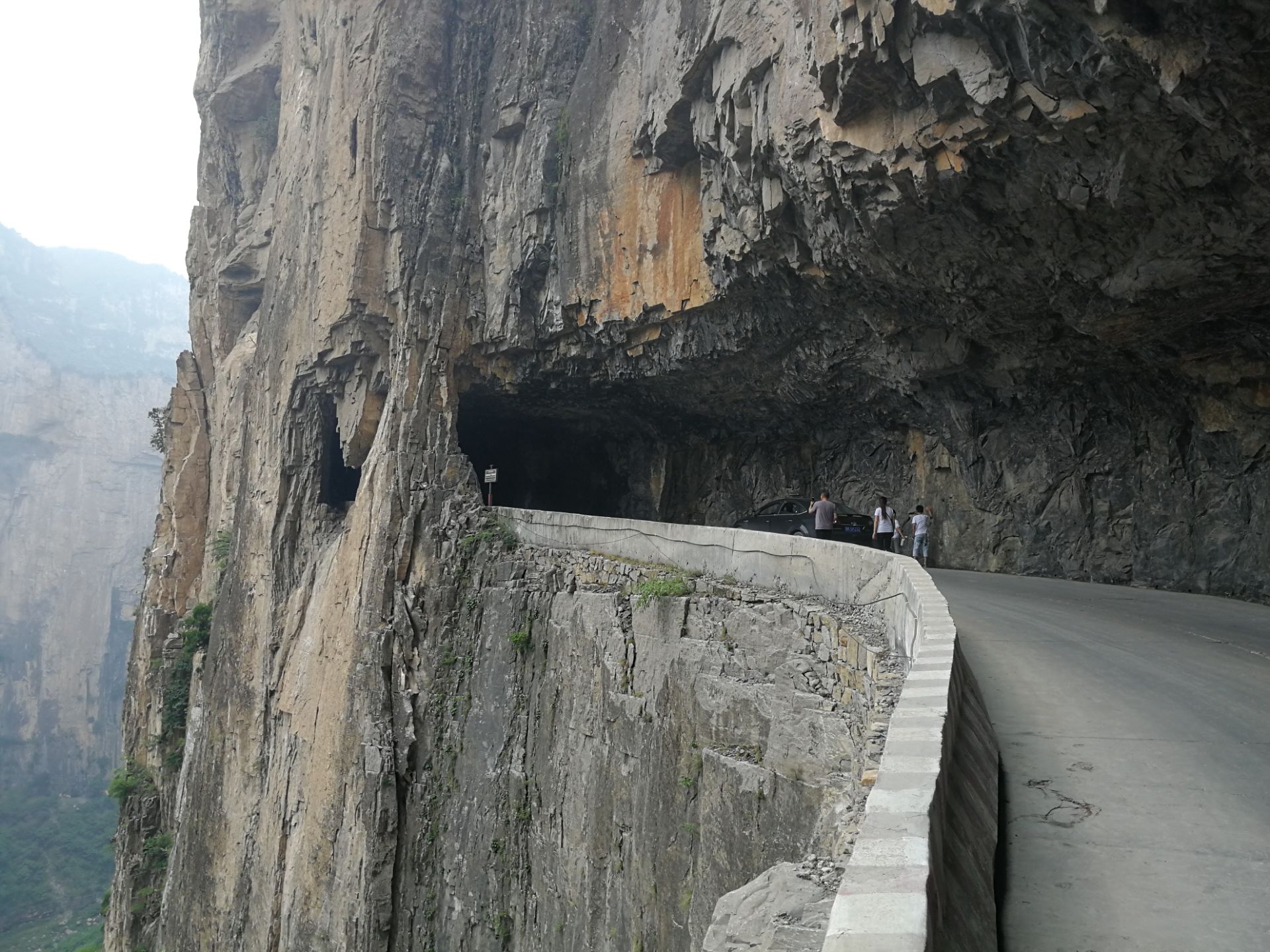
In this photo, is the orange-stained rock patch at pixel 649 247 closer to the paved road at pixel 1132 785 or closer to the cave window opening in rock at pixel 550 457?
the cave window opening in rock at pixel 550 457

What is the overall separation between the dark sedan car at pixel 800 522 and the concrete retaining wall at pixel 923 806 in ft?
27.0

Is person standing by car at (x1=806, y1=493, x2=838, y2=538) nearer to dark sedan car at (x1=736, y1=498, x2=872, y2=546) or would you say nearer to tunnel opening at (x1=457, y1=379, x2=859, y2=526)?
dark sedan car at (x1=736, y1=498, x2=872, y2=546)

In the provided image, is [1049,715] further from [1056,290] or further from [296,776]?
[296,776]

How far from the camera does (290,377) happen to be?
2238cm

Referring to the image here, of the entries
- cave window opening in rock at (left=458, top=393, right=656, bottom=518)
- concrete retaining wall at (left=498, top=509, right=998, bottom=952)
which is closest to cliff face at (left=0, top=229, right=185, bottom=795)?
cave window opening in rock at (left=458, top=393, right=656, bottom=518)

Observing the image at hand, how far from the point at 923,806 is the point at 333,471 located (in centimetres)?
2334

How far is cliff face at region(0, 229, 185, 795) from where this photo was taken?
241 ft

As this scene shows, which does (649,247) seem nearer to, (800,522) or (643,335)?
(643,335)

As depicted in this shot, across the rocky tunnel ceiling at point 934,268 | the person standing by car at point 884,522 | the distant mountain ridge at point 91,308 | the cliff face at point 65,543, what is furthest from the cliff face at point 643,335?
the distant mountain ridge at point 91,308

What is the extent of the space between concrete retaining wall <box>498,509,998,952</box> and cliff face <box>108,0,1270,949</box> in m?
4.27

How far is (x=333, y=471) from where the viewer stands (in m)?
23.9

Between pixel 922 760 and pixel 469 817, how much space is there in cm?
1247

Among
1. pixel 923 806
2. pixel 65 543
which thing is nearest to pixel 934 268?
pixel 923 806

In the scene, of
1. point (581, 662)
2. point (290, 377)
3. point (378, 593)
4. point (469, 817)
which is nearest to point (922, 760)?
point (581, 662)
